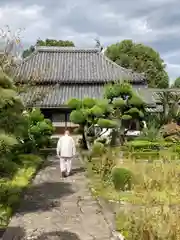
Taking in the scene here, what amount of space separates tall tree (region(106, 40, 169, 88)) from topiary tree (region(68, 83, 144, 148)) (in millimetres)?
31141

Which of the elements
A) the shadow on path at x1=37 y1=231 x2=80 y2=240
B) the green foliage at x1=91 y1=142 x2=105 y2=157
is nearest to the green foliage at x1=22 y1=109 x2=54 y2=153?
the green foliage at x1=91 y1=142 x2=105 y2=157

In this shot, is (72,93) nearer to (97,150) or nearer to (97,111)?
(97,111)

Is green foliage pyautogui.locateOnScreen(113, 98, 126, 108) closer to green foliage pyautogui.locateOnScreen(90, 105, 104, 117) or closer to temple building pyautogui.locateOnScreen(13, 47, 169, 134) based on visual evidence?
green foliage pyautogui.locateOnScreen(90, 105, 104, 117)

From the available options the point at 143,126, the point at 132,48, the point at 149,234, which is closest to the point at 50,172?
the point at 149,234

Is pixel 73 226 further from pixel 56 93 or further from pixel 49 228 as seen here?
pixel 56 93

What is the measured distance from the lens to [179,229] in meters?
5.68

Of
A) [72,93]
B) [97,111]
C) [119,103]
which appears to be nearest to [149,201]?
[97,111]

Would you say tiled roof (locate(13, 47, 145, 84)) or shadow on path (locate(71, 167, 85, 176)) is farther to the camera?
tiled roof (locate(13, 47, 145, 84))

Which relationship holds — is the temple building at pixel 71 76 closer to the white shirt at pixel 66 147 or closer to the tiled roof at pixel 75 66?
the tiled roof at pixel 75 66

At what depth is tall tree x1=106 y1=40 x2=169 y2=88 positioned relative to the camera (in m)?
49.9

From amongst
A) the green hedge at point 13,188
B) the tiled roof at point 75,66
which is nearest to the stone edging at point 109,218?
the green hedge at point 13,188

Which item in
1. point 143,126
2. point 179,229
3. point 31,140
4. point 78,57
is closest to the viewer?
point 179,229

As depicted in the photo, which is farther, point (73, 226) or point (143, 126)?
point (143, 126)

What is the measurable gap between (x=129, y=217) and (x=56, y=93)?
23977 mm
